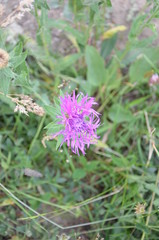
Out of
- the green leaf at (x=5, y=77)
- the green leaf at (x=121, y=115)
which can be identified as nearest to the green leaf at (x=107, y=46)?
the green leaf at (x=121, y=115)

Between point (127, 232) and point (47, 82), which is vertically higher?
point (47, 82)

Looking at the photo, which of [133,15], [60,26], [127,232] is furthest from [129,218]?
[133,15]

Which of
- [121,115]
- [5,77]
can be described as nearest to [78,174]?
[121,115]

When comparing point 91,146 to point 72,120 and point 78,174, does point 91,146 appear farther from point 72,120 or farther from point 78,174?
point 72,120

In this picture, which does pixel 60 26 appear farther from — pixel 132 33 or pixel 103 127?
pixel 103 127

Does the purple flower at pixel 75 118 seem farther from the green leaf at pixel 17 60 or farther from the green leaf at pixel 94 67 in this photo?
the green leaf at pixel 94 67

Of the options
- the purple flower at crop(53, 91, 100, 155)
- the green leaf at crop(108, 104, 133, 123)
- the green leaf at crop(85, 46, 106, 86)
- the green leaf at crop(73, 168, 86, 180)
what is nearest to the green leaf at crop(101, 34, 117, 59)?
the green leaf at crop(85, 46, 106, 86)
